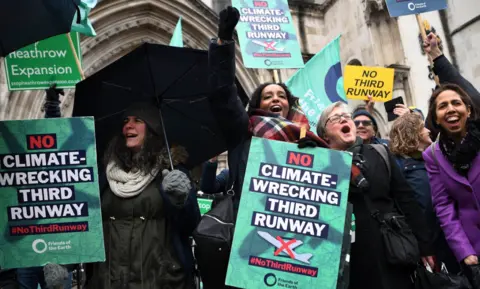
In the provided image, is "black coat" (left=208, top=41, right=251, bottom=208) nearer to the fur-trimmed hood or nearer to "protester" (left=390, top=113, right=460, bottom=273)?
the fur-trimmed hood

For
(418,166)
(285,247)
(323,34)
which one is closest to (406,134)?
(418,166)

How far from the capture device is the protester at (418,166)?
280 cm

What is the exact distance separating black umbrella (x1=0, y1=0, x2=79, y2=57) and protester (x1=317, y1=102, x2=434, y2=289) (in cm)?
163

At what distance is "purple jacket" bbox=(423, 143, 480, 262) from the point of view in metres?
2.49

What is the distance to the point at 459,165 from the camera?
2.55 m

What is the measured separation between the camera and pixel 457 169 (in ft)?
8.43

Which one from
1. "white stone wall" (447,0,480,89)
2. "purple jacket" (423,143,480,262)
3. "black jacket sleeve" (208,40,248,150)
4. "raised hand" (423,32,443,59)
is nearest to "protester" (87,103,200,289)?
"black jacket sleeve" (208,40,248,150)

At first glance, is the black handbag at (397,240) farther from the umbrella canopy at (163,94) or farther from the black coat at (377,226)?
the umbrella canopy at (163,94)

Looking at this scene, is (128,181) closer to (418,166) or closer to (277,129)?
(277,129)

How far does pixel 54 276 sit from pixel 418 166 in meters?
2.26

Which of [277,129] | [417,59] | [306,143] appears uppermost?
[417,59]

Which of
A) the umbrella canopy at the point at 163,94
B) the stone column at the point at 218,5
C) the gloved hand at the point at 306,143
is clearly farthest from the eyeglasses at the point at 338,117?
the stone column at the point at 218,5

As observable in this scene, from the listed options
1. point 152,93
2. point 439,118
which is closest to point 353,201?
point 439,118

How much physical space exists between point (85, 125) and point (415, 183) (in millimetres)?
2037
